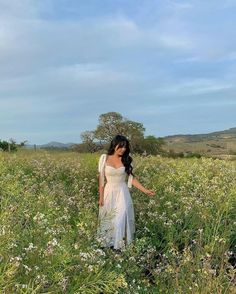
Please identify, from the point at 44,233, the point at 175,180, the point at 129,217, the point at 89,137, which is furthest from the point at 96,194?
the point at 89,137

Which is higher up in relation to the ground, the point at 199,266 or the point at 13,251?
the point at 13,251

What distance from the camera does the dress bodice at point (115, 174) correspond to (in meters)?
9.88

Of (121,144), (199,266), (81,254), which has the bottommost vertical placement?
(199,266)

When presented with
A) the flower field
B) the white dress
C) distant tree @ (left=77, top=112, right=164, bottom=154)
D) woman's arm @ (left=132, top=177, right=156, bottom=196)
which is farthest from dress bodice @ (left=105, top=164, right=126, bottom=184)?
distant tree @ (left=77, top=112, right=164, bottom=154)

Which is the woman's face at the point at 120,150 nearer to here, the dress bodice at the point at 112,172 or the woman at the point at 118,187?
the woman at the point at 118,187

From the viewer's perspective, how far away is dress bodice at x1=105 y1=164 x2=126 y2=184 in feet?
32.4

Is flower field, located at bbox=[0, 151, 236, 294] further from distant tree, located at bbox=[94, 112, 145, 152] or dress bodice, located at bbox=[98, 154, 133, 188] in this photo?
distant tree, located at bbox=[94, 112, 145, 152]

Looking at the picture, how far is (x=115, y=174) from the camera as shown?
9.93m

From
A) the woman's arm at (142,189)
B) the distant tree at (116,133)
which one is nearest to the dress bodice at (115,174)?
the woman's arm at (142,189)

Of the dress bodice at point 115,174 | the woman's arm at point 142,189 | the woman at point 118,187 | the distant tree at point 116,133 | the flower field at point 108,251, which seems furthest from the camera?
the distant tree at point 116,133

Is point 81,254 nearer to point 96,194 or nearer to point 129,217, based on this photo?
point 129,217

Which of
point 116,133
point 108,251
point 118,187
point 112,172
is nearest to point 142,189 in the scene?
point 118,187

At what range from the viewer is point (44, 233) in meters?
5.30

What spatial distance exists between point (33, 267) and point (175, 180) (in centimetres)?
832
